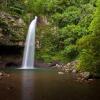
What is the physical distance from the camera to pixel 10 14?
54.2m

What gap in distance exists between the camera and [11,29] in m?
51.5

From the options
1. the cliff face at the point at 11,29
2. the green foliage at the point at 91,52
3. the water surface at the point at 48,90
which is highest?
the cliff face at the point at 11,29

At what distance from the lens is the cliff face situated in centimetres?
5000

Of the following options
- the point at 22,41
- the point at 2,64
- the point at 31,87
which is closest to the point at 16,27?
the point at 22,41

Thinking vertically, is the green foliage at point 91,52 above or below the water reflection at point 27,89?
above

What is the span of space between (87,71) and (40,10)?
1114 inches

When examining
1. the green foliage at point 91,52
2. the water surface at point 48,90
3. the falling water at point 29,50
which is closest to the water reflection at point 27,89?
the water surface at point 48,90

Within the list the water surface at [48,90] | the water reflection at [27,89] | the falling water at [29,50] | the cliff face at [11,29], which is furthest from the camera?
the falling water at [29,50]

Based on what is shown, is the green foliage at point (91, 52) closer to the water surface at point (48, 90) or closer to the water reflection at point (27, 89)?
the water surface at point (48, 90)

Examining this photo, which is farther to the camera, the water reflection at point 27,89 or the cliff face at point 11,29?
the cliff face at point 11,29

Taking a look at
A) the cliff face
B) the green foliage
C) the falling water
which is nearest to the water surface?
the green foliage

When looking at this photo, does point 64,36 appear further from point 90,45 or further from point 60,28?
point 90,45

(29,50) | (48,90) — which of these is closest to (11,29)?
(29,50)

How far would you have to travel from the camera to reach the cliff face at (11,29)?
50.0m
